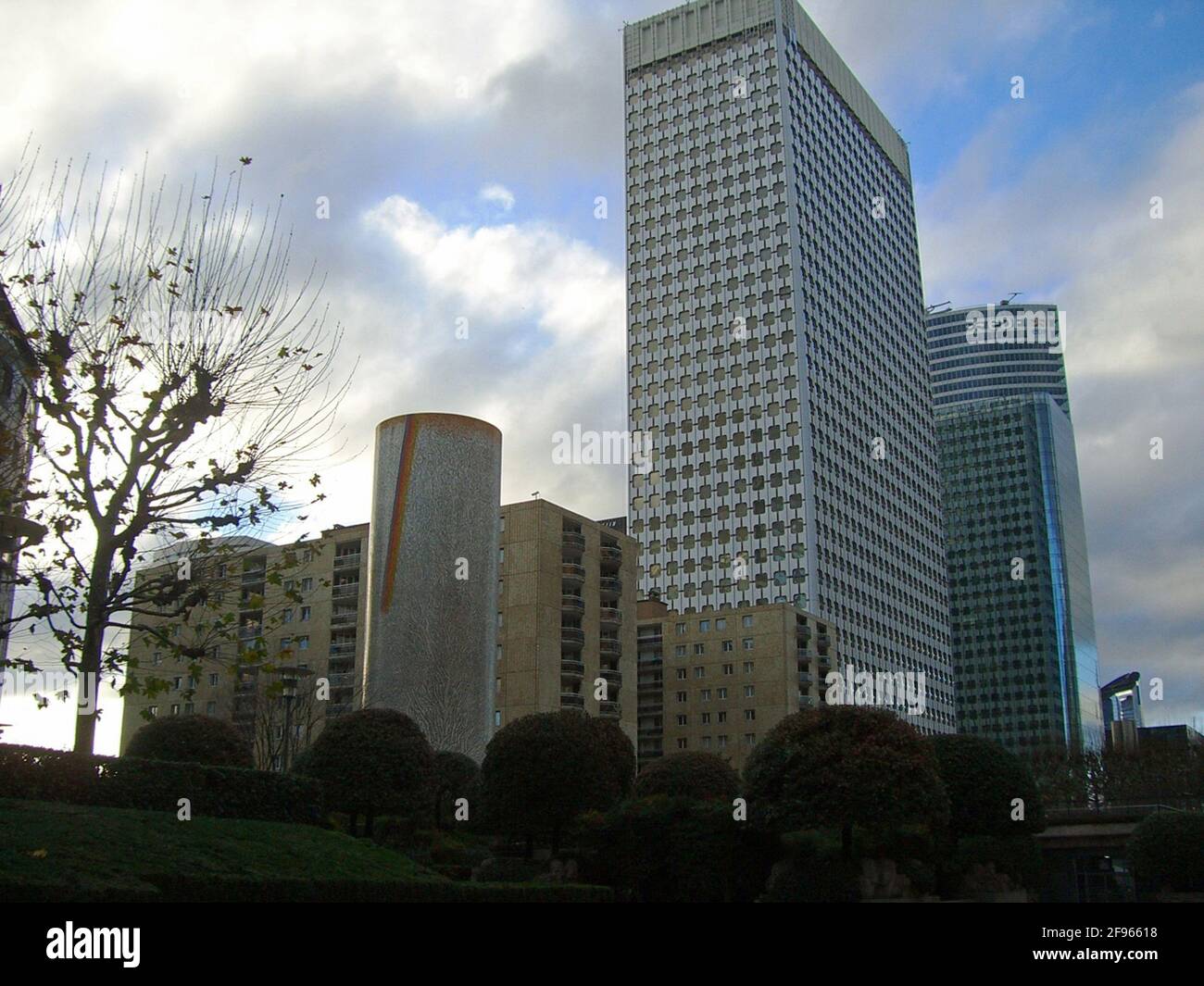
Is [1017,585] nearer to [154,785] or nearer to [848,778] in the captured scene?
[848,778]

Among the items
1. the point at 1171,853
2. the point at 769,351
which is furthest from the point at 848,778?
the point at 769,351

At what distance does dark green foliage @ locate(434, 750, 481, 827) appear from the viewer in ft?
142

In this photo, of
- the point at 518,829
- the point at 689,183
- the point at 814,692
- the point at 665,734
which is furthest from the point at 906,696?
the point at 518,829

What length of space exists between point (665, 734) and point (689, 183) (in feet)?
222

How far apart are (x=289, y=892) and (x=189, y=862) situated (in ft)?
6.12

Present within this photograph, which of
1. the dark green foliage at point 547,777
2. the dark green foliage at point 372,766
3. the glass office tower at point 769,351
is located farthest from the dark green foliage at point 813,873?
the glass office tower at point 769,351

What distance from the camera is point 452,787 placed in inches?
1710

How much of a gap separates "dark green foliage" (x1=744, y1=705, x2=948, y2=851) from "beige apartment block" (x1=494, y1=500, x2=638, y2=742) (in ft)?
161

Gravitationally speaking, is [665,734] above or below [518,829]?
above

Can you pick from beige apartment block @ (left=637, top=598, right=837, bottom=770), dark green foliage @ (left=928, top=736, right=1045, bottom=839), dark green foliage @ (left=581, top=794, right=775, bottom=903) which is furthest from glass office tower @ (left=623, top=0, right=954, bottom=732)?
dark green foliage @ (left=581, top=794, right=775, bottom=903)

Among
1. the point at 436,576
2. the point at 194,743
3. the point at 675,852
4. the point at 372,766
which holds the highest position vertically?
the point at 436,576

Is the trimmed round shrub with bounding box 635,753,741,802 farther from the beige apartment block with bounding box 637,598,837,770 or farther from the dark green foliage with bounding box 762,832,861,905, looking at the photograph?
the beige apartment block with bounding box 637,598,837,770

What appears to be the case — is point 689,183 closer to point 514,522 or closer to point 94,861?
point 514,522

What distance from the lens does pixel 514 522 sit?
283 ft
